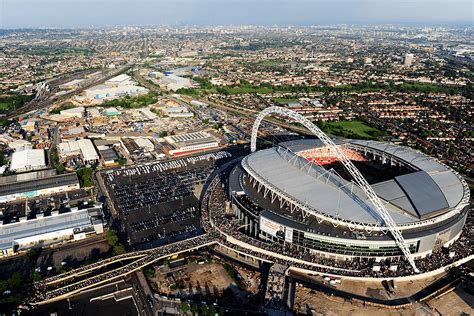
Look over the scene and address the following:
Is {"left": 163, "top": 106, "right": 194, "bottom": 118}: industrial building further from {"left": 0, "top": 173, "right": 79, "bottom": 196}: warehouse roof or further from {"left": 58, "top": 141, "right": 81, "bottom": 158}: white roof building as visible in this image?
{"left": 0, "top": 173, "right": 79, "bottom": 196}: warehouse roof

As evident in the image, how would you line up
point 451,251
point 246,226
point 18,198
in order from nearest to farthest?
point 451,251, point 246,226, point 18,198

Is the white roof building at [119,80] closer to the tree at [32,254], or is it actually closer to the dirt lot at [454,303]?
the tree at [32,254]

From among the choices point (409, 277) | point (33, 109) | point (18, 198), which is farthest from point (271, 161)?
point (33, 109)

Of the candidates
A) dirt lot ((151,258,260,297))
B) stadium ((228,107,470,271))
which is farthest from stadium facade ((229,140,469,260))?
dirt lot ((151,258,260,297))

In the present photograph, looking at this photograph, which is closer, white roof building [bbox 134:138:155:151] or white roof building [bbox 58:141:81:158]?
white roof building [bbox 58:141:81:158]

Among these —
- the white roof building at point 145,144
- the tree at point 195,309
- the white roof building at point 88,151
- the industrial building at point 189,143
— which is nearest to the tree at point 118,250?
the tree at point 195,309

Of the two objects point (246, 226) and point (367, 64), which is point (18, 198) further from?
point (367, 64)

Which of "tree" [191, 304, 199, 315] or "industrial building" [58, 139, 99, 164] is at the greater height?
"industrial building" [58, 139, 99, 164]
